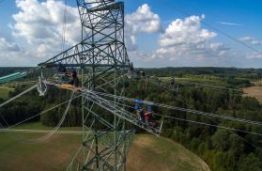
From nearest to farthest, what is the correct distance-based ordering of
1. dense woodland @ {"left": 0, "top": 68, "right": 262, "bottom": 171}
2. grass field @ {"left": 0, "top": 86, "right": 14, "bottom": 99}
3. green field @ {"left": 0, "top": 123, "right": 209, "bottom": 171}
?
1. dense woodland @ {"left": 0, "top": 68, "right": 262, "bottom": 171}
2. green field @ {"left": 0, "top": 123, "right": 209, "bottom": 171}
3. grass field @ {"left": 0, "top": 86, "right": 14, "bottom": 99}

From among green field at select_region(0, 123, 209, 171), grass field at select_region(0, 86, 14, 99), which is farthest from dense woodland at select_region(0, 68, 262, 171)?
grass field at select_region(0, 86, 14, 99)

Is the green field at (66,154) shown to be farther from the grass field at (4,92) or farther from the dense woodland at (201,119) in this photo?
the grass field at (4,92)

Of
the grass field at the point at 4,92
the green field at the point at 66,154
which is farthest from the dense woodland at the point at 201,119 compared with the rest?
the grass field at the point at 4,92

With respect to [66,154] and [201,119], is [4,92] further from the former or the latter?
[201,119]

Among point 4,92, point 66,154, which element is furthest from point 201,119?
point 4,92

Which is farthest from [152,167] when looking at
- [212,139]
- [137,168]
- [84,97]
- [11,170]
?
[84,97]

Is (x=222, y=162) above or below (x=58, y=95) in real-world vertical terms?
below

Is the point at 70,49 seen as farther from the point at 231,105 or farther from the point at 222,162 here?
the point at 231,105

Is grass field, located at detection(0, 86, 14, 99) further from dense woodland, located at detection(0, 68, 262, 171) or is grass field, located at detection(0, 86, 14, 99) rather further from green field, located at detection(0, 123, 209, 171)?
green field, located at detection(0, 123, 209, 171)
